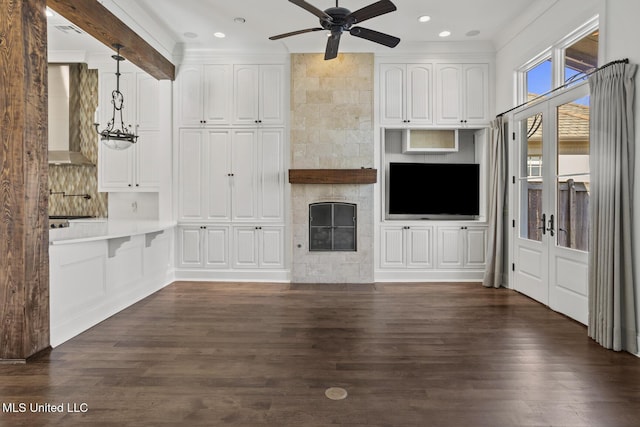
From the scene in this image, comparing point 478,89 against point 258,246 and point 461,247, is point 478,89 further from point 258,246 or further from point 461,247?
point 258,246

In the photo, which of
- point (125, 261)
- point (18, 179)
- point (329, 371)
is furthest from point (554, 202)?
point (18, 179)

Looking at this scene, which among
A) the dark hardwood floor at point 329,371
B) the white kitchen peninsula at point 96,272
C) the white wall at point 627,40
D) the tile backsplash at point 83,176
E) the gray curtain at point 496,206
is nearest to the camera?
the dark hardwood floor at point 329,371

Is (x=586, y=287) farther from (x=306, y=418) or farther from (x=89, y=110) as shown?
(x=89, y=110)

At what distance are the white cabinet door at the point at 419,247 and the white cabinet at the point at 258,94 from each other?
2536 mm

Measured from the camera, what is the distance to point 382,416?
6.45 ft

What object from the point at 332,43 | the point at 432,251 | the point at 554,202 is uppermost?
the point at 332,43

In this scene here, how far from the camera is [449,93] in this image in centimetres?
520

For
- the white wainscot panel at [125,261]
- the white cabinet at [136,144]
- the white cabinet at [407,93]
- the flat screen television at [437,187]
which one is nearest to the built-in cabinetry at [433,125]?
the white cabinet at [407,93]

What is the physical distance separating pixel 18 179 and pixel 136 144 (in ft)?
9.27

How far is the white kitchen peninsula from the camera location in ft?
9.84

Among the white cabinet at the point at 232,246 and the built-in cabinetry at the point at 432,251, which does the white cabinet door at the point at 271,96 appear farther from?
the built-in cabinetry at the point at 432,251

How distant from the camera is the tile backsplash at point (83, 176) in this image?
18.5 feet

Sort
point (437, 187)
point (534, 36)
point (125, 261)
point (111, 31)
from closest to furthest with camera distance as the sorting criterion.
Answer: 1. point (111, 31)
2. point (125, 261)
3. point (534, 36)
4. point (437, 187)

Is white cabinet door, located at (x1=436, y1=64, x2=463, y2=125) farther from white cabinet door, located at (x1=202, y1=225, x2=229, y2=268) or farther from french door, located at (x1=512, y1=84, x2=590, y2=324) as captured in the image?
white cabinet door, located at (x1=202, y1=225, x2=229, y2=268)
